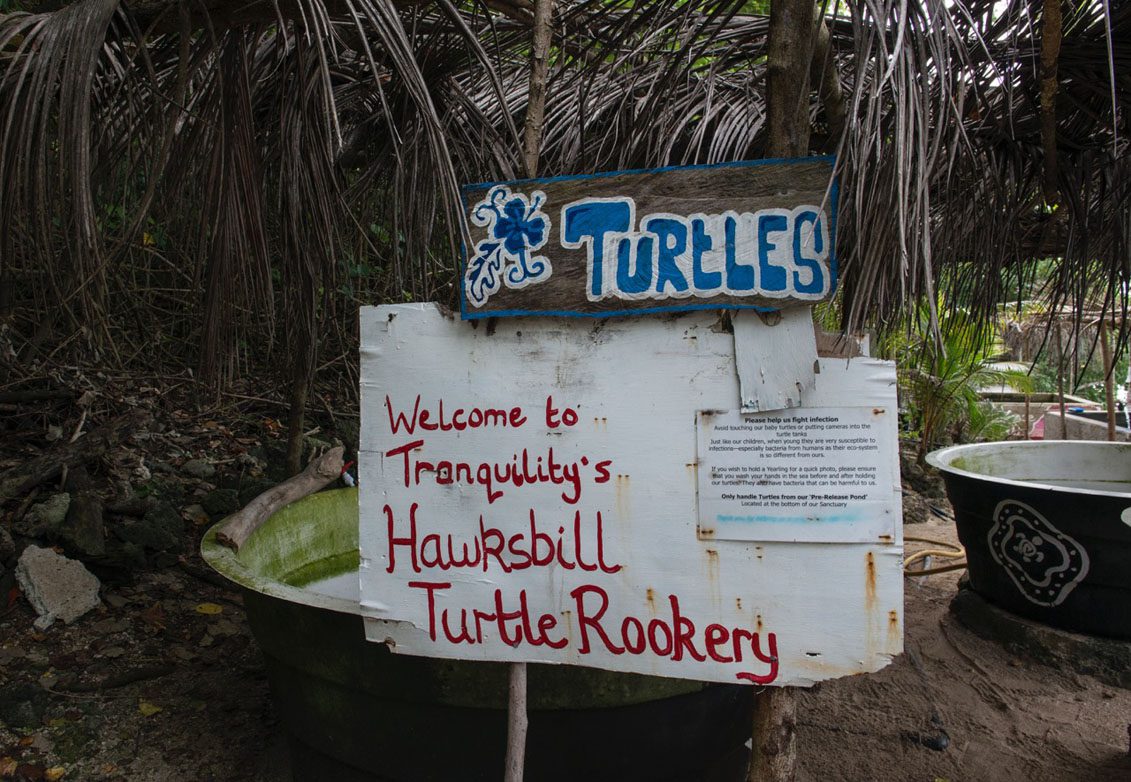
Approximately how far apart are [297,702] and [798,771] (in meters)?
1.48

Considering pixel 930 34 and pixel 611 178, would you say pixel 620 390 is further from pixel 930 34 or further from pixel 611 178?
pixel 930 34

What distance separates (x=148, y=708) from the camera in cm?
252

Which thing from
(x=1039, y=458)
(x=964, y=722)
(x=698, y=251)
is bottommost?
(x=964, y=722)

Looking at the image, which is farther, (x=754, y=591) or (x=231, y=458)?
(x=231, y=458)

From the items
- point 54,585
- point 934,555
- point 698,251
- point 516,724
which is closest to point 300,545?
point 54,585

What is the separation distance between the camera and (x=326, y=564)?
257 cm

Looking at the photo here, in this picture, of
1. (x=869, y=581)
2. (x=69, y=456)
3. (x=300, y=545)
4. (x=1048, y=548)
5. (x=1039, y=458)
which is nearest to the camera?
(x=869, y=581)

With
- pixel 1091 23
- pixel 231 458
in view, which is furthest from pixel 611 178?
pixel 231 458

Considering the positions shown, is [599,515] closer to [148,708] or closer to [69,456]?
[148,708]

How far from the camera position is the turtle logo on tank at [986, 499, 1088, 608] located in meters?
2.99

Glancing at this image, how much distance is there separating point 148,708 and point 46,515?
1080 mm

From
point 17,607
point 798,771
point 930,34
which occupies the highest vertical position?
point 930,34

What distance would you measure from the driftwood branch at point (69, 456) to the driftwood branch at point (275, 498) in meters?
1.43

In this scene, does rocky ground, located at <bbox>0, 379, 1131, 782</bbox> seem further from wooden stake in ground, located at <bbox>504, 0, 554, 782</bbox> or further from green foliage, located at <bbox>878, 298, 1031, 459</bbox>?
green foliage, located at <bbox>878, 298, 1031, 459</bbox>
